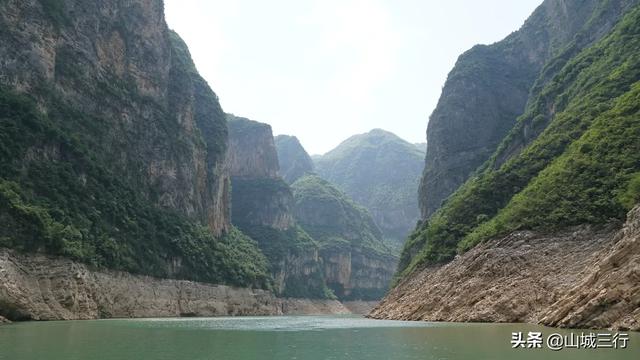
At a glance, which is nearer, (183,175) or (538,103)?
(538,103)

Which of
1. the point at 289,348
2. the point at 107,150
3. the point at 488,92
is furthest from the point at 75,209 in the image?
the point at 488,92

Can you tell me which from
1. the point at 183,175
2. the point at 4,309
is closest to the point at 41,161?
the point at 4,309

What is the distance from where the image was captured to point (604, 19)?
132000 mm

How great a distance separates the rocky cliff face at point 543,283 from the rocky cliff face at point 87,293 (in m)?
38.5

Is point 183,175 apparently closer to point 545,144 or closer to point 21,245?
point 21,245

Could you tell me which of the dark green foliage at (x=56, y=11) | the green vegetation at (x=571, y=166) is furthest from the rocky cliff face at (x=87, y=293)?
the dark green foliage at (x=56, y=11)

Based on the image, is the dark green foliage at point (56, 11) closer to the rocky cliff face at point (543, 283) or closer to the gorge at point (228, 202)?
the gorge at point (228, 202)

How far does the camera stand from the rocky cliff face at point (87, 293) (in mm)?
62062

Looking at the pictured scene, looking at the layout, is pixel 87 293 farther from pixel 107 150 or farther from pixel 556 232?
pixel 556 232

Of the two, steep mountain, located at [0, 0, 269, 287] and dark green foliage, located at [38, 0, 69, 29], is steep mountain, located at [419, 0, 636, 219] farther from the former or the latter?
dark green foliage, located at [38, 0, 69, 29]

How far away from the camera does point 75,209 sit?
8838 cm

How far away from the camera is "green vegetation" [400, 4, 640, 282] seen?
59.2m

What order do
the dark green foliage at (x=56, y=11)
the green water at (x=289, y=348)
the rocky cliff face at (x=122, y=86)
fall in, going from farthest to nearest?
1. the dark green foliage at (x=56, y=11)
2. the rocky cliff face at (x=122, y=86)
3. the green water at (x=289, y=348)

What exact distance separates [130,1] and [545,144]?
93.3m
